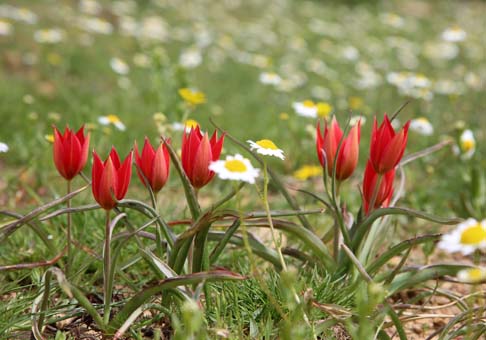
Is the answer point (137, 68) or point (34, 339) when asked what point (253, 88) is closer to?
point (137, 68)

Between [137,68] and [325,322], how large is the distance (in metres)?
4.06

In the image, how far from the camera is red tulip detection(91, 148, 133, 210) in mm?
1361

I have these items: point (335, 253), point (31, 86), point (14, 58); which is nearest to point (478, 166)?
point (335, 253)

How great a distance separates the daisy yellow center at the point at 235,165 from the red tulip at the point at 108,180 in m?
0.24

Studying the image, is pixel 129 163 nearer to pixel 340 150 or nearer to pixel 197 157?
pixel 197 157

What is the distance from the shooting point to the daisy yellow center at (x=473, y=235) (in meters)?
1.14

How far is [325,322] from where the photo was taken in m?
1.47

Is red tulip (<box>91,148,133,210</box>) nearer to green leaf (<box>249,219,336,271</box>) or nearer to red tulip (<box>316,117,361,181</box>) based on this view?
green leaf (<box>249,219,336,271</box>)

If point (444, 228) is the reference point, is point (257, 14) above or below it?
below

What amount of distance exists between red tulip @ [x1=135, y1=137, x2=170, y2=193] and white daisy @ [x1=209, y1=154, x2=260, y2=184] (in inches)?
8.5

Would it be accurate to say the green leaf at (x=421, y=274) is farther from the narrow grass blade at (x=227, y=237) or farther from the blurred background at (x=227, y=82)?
the blurred background at (x=227, y=82)

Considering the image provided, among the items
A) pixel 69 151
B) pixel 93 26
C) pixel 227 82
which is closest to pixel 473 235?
pixel 69 151

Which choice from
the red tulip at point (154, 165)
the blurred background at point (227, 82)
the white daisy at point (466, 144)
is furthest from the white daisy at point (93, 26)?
the red tulip at point (154, 165)

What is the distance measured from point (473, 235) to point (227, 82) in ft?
14.0
